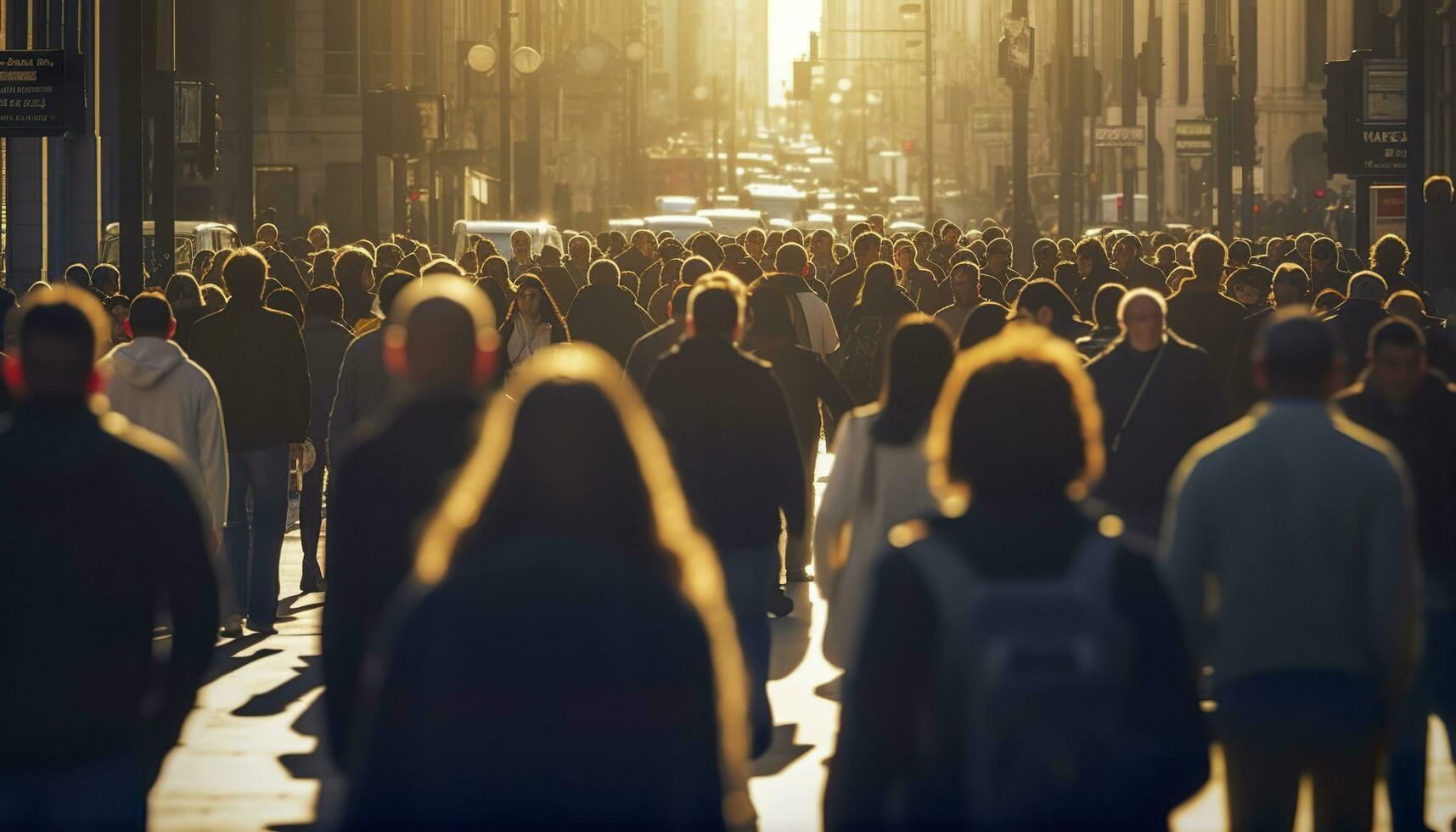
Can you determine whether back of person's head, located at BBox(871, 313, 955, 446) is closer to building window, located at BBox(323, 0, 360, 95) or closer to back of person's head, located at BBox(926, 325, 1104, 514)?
back of person's head, located at BBox(926, 325, 1104, 514)

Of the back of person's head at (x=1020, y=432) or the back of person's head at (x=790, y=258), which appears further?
the back of person's head at (x=790, y=258)

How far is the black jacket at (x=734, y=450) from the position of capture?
8.85m

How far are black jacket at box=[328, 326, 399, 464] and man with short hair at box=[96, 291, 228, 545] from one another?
1.06m

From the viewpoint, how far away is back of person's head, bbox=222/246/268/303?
12.3m

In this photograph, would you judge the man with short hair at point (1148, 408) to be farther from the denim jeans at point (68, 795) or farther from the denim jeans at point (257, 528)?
the denim jeans at point (68, 795)

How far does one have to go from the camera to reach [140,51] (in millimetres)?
19359

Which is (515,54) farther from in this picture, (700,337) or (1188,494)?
(1188,494)

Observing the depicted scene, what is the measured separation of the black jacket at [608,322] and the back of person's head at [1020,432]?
1237 centimetres

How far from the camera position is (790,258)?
1759 centimetres

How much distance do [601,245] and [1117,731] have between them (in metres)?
24.9

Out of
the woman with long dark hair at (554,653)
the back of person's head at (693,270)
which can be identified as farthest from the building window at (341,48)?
the woman with long dark hair at (554,653)

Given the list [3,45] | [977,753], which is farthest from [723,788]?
[3,45]

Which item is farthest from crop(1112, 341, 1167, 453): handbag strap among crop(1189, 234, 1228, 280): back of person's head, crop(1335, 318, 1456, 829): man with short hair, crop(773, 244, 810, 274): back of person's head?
crop(773, 244, 810, 274): back of person's head

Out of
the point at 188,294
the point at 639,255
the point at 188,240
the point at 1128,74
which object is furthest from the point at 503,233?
the point at 1128,74
